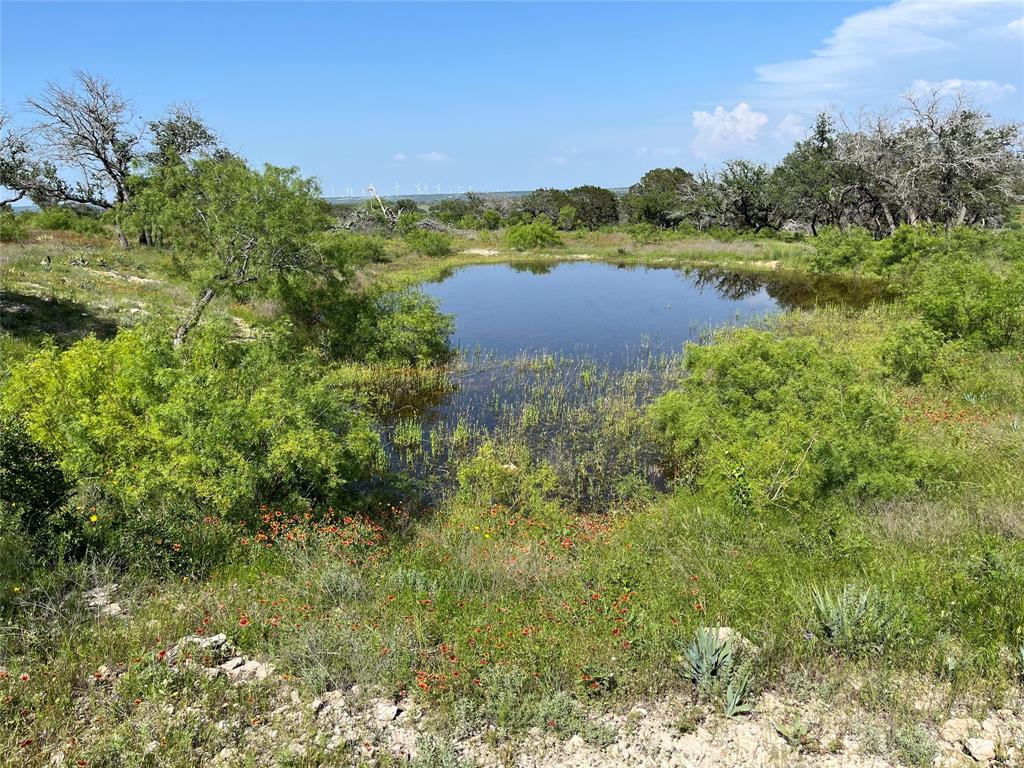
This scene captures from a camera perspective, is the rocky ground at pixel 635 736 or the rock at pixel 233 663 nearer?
the rocky ground at pixel 635 736

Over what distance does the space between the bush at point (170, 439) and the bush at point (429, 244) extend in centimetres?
4388

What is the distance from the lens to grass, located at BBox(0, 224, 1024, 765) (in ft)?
14.4

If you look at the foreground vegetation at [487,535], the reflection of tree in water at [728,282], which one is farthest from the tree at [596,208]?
the foreground vegetation at [487,535]

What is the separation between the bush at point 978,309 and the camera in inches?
636

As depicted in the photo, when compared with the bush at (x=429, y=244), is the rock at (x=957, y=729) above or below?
below

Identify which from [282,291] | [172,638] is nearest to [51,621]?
[172,638]

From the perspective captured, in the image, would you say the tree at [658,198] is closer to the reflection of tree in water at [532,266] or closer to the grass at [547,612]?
the reflection of tree in water at [532,266]

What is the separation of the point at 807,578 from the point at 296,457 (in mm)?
6525

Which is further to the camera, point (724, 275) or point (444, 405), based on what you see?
point (724, 275)

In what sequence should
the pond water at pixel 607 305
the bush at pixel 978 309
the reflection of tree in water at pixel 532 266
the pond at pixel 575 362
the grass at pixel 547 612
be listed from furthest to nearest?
1. the reflection of tree in water at pixel 532 266
2. the pond water at pixel 607 305
3. the bush at pixel 978 309
4. the pond at pixel 575 362
5. the grass at pixel 547 612

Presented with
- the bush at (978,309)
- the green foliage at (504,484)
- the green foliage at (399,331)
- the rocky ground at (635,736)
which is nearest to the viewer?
the rocky ground at (635,736)

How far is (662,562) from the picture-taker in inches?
266

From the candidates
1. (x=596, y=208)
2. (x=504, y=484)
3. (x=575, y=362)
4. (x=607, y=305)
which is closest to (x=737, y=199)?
(x=596, y=208)

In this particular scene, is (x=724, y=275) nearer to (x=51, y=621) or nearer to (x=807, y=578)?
(x=807, y=578)
